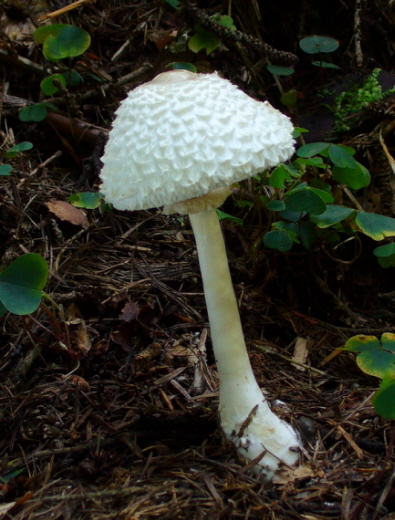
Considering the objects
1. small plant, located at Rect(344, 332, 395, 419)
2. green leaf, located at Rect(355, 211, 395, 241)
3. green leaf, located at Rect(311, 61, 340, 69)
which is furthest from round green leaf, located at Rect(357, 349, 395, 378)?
green leaf, located at Rect(311, 61, 340, 69)

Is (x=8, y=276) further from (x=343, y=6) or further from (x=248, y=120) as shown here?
(x=343, y=6)

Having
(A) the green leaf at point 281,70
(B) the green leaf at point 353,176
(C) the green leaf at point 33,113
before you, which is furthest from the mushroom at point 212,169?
(A) the green leaf at point 281,70

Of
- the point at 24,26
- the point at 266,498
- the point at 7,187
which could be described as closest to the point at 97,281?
the point at 7,187

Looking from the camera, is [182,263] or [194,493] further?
A: [182,263]

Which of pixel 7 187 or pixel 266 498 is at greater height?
pixel 7 187

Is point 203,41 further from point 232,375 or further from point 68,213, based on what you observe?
point 232,375

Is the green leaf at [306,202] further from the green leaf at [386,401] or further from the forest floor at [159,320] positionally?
the green leaf at [386,401]
